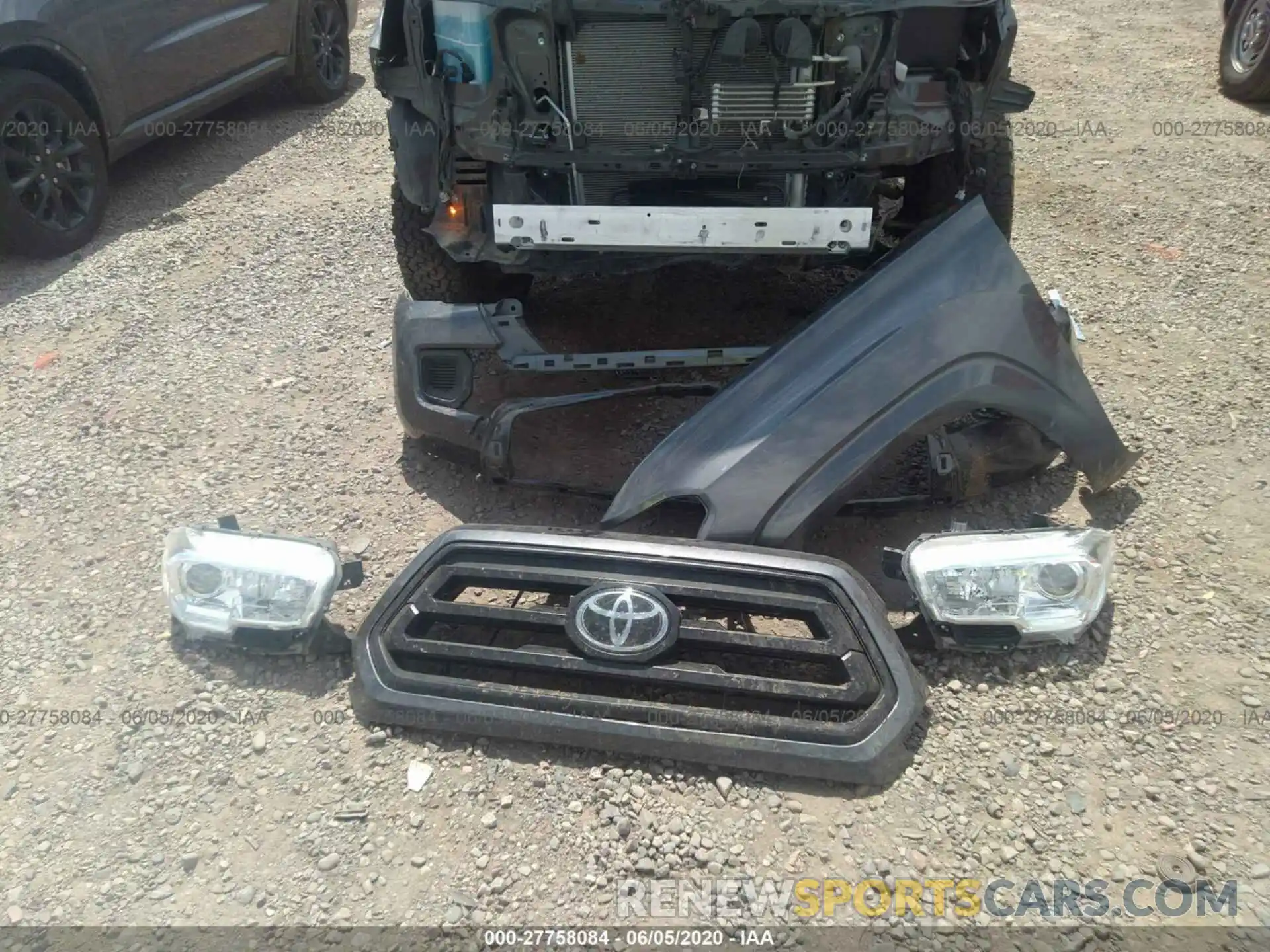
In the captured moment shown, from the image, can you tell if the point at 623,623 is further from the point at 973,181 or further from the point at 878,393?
the point at 973,181

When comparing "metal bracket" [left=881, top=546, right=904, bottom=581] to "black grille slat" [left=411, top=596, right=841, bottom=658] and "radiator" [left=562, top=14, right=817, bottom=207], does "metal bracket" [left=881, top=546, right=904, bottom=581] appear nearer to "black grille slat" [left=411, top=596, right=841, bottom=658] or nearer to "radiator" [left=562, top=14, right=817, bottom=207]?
"black grille slat" [left=411, top=596, right=841, bottom=658]

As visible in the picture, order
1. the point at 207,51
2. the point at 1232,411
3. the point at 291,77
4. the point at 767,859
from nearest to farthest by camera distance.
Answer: the point at 767,859 → the point at 1232,411 → the point at 207,51 → the point at 291,77

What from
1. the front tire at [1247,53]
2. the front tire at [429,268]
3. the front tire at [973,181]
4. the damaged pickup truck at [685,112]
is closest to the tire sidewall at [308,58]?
the front tire at [429,268]

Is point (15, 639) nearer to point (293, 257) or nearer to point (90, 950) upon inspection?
point (90, 950)

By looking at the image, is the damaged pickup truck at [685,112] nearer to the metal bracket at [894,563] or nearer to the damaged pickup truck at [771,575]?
the damaged pickup truck at [771,575]

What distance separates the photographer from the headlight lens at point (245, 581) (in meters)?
2.40

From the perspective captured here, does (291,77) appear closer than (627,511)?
No

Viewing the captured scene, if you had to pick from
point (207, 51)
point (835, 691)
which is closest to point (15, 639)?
A: point (835, 691)

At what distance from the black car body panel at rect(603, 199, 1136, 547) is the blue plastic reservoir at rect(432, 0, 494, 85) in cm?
129

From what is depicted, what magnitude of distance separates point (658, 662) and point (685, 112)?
171 cm

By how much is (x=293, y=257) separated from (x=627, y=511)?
3.04m

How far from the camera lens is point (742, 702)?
2.30m

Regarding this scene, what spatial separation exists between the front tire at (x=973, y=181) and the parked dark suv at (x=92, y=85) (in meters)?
4.30

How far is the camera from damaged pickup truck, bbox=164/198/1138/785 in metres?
2.20
